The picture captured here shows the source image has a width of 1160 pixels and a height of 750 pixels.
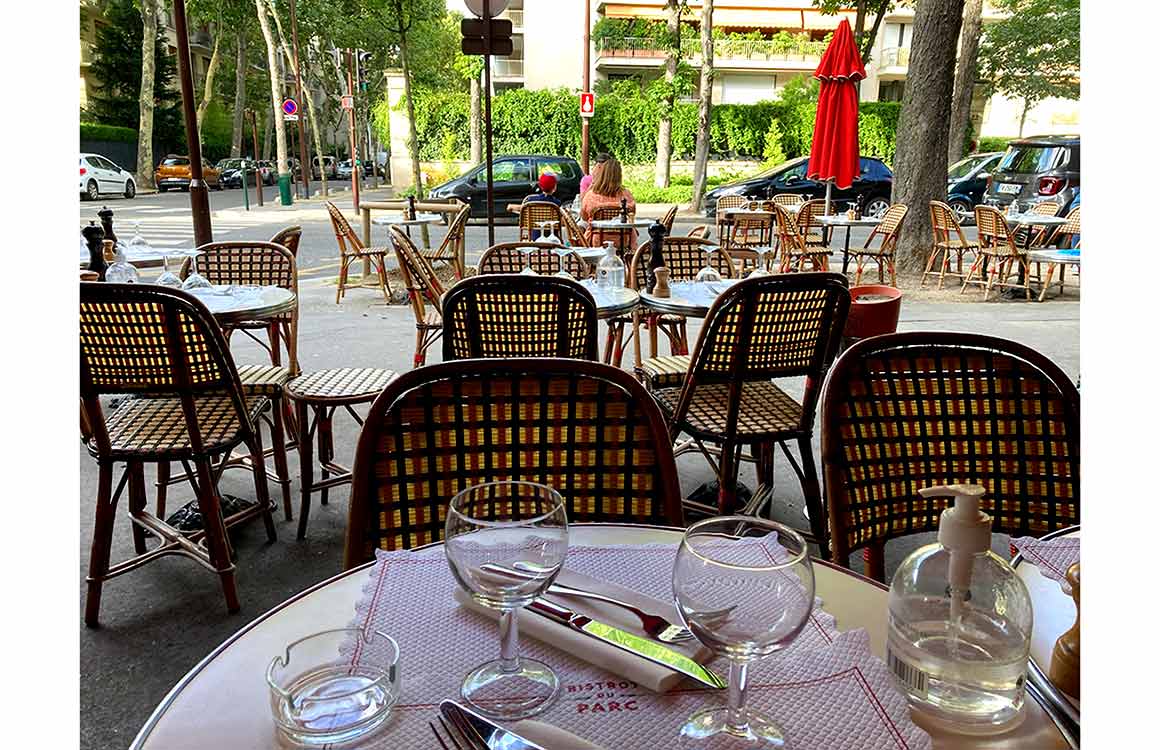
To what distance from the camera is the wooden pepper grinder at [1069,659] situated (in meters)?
0.86

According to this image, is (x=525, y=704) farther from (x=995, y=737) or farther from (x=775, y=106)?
(x=775, y=106)

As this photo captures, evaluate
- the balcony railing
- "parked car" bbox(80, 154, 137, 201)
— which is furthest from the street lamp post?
the balcony railing

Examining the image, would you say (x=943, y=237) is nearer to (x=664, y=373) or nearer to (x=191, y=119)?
(x=664, y=373)

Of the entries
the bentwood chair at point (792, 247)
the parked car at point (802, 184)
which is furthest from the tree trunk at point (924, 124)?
the parked car at point (802, 184)

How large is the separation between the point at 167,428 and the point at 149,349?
13.2 inches

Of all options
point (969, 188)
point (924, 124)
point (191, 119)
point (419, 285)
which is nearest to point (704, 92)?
point (969, 188)

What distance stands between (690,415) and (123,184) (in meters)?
26.0

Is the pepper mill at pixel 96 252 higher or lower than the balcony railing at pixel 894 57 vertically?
lower

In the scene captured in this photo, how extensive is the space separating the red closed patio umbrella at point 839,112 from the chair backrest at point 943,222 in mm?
1635

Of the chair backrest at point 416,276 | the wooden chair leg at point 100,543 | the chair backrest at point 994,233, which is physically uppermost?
the chair backrest at point 994,233

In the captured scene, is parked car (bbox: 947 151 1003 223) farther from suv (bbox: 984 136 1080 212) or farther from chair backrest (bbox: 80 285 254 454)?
chair backrest (bbox: 80 285 254 454)

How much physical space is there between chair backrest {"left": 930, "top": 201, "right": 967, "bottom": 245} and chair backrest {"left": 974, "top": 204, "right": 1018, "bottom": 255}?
0.69ft

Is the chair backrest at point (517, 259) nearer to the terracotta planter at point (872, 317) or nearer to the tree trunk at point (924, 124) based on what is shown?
the terracotta planter at point (872, 317)

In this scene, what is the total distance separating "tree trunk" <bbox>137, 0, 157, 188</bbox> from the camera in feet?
81.1
